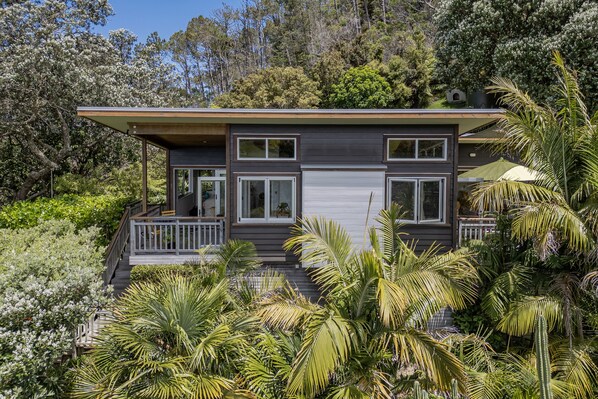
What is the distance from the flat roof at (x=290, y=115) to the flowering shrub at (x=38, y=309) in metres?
3.00

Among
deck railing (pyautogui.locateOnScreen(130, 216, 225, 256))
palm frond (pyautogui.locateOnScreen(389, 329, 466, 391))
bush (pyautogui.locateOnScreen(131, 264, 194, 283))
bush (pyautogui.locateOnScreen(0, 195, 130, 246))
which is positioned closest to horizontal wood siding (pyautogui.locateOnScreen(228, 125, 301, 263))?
deck railing (pyautogui.locateOnScreen(130, 216, 225, 256))

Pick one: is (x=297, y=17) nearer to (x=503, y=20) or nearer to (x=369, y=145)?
(x=503, y=20)

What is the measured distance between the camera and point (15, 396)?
3959 millimetres

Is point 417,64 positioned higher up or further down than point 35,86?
higher up

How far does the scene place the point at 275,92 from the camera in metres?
20.9

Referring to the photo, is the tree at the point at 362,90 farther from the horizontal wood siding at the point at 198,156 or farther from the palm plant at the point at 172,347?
the palm plant at the point at 172,347

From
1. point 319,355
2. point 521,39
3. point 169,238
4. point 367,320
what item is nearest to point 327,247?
point 367,320

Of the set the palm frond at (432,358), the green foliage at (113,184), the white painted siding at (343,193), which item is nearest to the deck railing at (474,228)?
the white painted siding at (343,193)

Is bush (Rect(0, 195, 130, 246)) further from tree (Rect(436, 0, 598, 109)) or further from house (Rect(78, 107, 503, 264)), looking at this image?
tree (Rect(436, 0, 598, 109))

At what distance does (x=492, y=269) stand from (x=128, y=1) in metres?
22.6

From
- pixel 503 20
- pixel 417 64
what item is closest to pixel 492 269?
pixel 503 20

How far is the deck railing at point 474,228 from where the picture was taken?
25.2ft

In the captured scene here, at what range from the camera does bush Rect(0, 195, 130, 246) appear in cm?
834

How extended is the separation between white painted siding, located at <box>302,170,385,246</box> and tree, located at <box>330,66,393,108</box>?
14.4 meters
